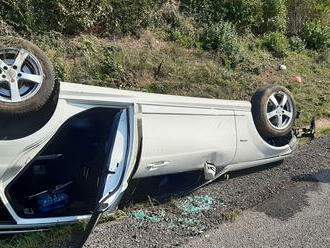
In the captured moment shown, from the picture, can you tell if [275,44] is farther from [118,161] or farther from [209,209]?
[118,161]

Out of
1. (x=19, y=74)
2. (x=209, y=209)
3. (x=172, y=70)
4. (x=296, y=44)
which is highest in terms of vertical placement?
(x=19, y=74)

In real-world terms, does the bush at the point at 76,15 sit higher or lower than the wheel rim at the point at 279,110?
higher

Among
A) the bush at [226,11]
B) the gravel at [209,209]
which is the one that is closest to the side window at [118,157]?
the gravel at [209,209]

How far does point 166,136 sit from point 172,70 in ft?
13.5

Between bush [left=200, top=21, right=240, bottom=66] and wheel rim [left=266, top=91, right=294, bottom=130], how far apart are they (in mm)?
3832

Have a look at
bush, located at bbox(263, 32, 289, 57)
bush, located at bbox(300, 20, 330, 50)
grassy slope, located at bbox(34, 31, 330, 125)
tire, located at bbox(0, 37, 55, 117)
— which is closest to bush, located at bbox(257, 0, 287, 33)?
bush, located at bbox(263, 32, 289, 57)

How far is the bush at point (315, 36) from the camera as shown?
11148mm

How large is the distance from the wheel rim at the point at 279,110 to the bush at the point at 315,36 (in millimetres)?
6871

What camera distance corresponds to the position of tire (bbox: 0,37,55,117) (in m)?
3.66

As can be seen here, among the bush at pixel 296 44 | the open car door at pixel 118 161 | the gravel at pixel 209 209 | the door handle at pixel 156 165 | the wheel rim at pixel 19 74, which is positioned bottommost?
the gravel at pixel 209 209

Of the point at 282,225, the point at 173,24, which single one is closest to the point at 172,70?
the point at 173,24

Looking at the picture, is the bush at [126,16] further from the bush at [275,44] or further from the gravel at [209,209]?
the gravel at [209,209]

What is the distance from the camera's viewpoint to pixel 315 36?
36.8 feet

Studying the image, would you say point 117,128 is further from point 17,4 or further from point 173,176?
point 17,4
